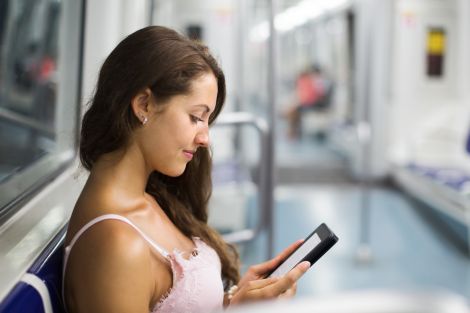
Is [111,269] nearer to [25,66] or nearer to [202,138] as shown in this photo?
[202,138]

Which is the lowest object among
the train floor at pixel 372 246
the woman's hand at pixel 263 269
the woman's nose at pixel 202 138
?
the train floor at pixel 372 246

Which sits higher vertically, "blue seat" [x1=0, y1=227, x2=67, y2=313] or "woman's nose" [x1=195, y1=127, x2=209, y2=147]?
"woman's nose" [x1=195, y1=127, x2=209, y2=147]

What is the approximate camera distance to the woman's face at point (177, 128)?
4.81 ft

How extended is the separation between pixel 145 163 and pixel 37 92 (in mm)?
10121

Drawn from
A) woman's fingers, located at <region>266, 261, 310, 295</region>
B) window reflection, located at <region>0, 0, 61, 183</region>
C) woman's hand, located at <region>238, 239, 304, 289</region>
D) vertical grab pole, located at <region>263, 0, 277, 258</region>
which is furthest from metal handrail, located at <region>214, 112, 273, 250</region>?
window reflection, located at <region>0, 0, 61, 183</region>

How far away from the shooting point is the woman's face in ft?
4.81

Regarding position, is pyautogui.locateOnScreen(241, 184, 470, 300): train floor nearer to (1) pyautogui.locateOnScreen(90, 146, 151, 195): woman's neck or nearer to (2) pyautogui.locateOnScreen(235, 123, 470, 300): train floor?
(2) pyautogui.locateOnScreen(235, 123, 470, 300): train floor

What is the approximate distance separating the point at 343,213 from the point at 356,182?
202 cm

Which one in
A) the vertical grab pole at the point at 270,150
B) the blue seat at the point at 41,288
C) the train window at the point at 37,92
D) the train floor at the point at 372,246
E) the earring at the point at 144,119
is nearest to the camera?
the blue seat at the point at 41,288

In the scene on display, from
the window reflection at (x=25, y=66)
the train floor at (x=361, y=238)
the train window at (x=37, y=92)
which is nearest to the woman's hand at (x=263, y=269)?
the train window at (x=37, y=92)

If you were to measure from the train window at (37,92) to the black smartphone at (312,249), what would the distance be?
816 mm

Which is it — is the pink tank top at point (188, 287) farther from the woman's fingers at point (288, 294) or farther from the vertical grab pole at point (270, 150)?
the vertical grab pole at point (270, 150)

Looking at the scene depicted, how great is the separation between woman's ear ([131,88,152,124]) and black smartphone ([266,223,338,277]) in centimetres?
51

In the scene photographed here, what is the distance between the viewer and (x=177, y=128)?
1.47 m
